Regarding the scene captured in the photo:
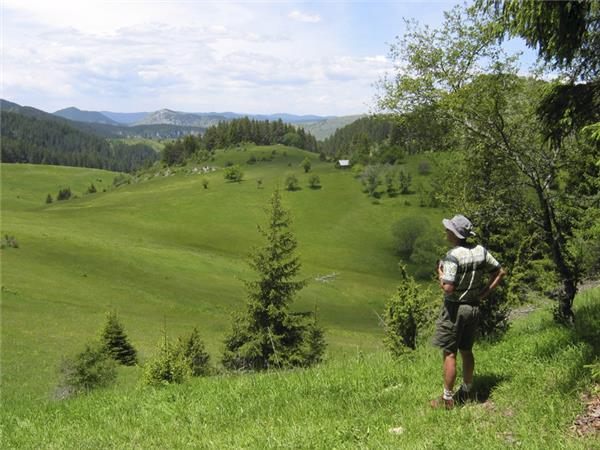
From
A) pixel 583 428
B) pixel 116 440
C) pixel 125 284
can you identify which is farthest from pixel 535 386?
pixel 125 284

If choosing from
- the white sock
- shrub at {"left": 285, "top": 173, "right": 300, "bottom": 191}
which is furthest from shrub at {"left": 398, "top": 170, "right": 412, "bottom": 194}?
the white sock

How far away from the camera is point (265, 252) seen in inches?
1245

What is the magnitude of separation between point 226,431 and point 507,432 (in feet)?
12.6

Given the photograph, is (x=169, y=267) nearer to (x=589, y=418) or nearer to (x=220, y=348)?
(x=220, y=348)

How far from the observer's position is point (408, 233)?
4220 inches

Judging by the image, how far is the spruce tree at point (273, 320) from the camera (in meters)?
29.7

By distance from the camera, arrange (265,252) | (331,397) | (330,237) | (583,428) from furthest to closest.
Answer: (330,237) → (265,252) → (331,397) → (583,428)

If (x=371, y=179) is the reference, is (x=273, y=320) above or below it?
below

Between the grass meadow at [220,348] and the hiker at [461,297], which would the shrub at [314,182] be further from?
the hiker at [461,297]

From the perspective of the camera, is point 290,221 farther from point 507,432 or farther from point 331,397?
point 507,432

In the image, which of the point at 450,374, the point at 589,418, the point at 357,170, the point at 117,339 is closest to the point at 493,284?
the point at 450,374

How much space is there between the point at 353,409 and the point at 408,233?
10239 centimetres

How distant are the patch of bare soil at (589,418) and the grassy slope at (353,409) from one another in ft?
0.38

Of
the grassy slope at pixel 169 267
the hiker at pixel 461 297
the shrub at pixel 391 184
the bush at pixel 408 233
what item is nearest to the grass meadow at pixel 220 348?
the grassy slope at pixel 169 267
